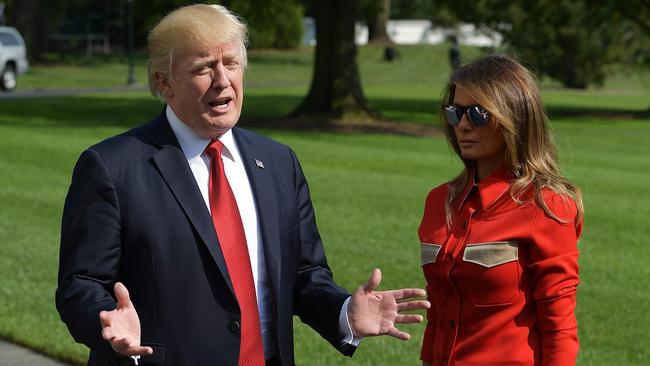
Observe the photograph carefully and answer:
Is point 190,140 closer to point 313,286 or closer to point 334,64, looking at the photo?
point 313,286

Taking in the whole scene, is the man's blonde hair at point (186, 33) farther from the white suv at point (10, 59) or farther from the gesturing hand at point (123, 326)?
the white suv at point (10, 59)

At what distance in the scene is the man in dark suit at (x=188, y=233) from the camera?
322cm

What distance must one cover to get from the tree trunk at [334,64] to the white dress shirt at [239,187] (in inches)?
989

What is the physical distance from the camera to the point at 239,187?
→ 11.1ft

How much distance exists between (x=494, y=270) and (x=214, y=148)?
99 centimetres

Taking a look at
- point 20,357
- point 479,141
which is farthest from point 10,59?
point 479,141

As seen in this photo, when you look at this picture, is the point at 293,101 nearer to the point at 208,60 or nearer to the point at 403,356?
the point at 403,356

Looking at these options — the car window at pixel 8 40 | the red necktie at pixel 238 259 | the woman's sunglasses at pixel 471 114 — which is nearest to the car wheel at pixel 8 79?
the car window at pixel 8 40

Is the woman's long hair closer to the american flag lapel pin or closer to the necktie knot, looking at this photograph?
the american flag lapel pin

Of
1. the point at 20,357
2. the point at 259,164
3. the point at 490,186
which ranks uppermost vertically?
the point at 259,164

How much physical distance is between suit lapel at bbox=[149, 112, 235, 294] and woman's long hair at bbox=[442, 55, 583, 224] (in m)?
0.95

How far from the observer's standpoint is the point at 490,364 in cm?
370

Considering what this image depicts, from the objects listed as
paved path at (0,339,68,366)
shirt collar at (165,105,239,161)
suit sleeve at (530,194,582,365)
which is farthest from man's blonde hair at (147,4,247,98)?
paved path at (0,339,68,366)

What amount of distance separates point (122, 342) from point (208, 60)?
83 cm
